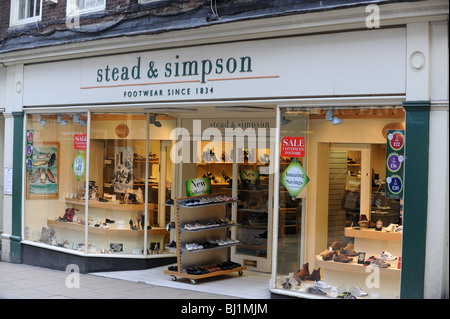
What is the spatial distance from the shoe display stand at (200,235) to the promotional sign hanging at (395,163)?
350 centimetres

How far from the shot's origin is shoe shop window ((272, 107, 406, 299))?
7980 mm

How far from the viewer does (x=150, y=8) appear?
1016 centimetres

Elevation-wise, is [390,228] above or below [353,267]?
above

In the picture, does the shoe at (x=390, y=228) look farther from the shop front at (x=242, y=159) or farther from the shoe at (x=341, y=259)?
the shoe at (x=341, y=259)

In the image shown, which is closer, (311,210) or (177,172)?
(311,210)

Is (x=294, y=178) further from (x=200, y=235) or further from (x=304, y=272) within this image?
(x=200, y=235)

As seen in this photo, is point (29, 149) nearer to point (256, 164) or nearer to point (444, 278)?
point (256, 164)

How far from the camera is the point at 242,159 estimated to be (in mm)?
11312

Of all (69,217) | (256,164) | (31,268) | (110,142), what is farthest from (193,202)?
(31,268)

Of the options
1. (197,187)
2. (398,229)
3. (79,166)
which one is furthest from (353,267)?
(79,166)

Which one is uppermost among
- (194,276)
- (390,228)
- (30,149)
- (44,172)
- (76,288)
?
(30,149)

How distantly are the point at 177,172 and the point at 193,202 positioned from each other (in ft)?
6.59

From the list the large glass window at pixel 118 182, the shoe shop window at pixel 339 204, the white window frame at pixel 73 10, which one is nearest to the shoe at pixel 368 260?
the shoe shop window at pixel 339 204

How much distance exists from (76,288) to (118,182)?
2.57 m
